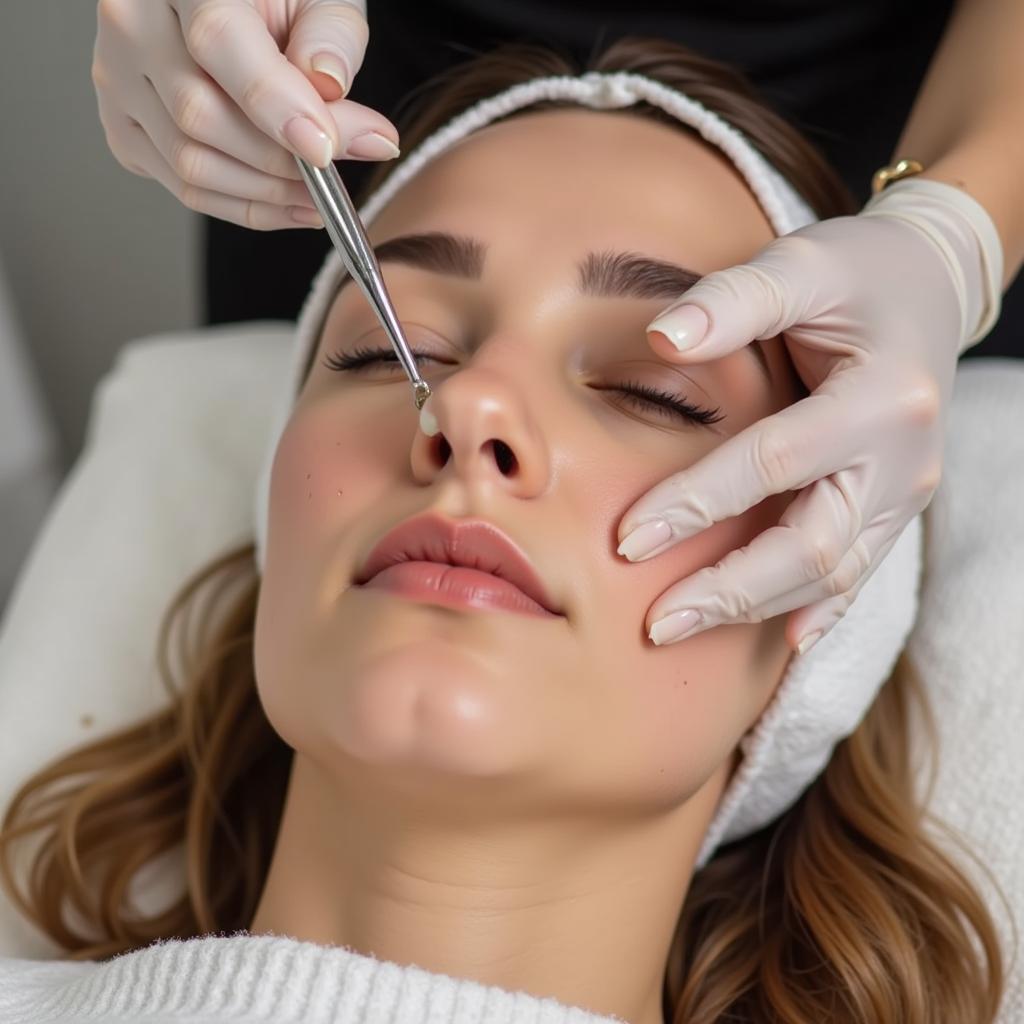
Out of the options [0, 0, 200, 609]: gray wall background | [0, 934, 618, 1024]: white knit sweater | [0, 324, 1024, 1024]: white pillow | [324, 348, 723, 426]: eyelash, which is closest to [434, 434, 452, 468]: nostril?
[324, 348, 723, 426]: eyelash

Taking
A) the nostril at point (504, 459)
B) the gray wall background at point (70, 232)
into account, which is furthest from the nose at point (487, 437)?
the gray wall background at point (70, 232)

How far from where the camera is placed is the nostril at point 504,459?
32.9 inches

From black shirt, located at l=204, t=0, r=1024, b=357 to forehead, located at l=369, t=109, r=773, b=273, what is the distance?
298mm

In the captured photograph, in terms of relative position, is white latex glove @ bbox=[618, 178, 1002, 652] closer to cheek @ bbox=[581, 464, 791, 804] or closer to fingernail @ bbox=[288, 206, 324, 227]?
cheek @ bbox=[581, 464, 791, 804]

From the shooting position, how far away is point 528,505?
829 mm

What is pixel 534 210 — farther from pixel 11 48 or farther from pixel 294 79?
pixel 11 48

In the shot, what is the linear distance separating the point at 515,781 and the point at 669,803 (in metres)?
0.14

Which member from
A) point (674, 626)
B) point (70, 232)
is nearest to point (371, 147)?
point (674, 626)

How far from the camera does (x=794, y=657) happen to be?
40.4 inches

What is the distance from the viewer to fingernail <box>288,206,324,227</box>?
95 centimetres

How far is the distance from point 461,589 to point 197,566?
0.71 metres

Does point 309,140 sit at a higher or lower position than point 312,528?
higher

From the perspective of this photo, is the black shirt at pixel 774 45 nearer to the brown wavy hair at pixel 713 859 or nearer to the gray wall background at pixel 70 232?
the brown wavy hair at pixel 713 859

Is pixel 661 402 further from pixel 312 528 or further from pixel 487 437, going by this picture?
pixel 312 528
